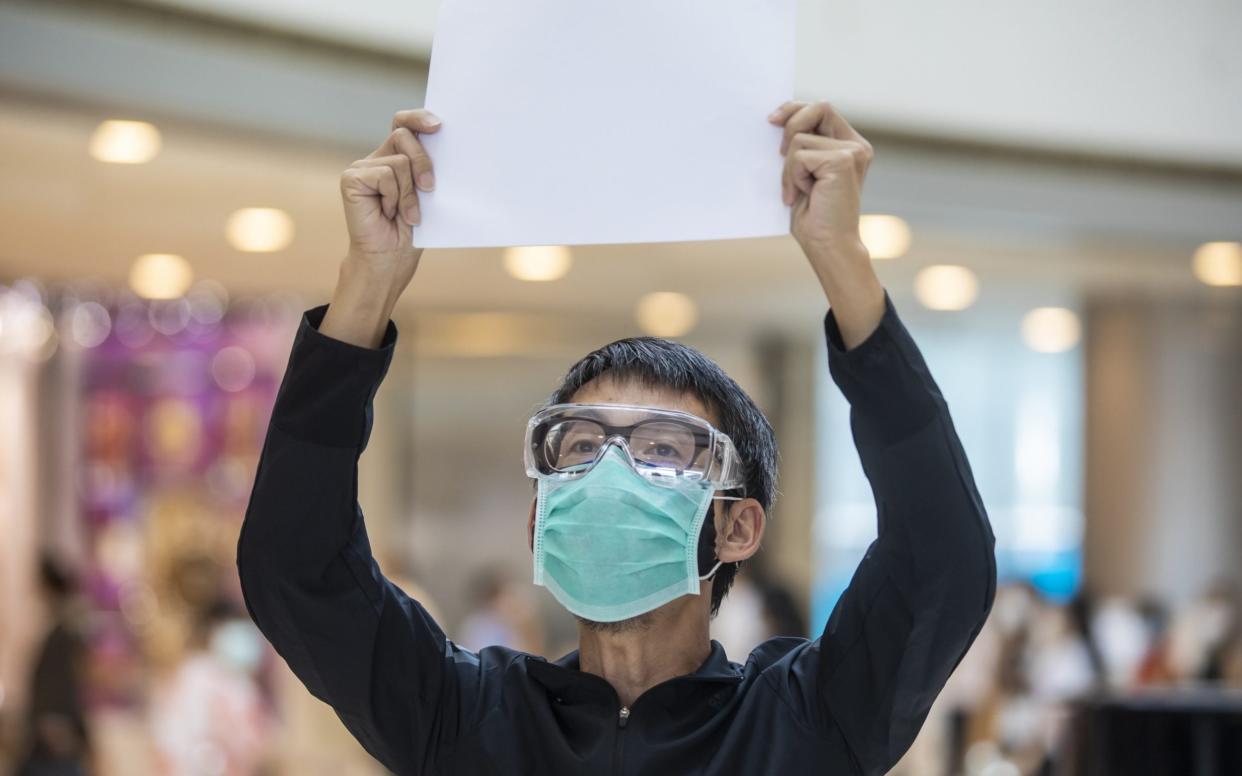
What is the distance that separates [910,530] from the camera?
4.86 feet

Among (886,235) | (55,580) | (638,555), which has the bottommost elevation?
(55,580)

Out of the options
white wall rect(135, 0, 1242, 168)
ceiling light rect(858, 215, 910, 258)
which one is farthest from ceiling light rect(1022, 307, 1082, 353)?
white wall rect(135, 0, 1242, 168)

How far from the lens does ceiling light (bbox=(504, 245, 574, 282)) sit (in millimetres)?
7676

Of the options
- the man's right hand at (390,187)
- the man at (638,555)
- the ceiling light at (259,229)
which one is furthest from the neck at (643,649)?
the ceiling light at (259,229)

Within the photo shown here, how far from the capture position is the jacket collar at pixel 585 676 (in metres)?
1.66

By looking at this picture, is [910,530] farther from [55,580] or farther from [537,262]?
[537,262]

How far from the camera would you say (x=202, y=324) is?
9555 millimetres

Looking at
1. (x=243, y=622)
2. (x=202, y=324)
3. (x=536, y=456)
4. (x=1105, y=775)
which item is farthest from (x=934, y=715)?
(x=536, y=456)

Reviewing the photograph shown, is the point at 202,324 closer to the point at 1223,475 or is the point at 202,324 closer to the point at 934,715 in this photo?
the point at 934,715

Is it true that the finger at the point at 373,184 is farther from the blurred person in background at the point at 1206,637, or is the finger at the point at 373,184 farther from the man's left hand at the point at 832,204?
the blurred person in background at the point at 1206,637

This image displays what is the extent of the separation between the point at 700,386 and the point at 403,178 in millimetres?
437

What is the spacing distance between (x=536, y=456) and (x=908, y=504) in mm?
485

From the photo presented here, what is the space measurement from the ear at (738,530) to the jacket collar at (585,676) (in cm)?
11

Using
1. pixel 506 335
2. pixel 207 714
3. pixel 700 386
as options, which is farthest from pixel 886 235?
pixel 700 386
